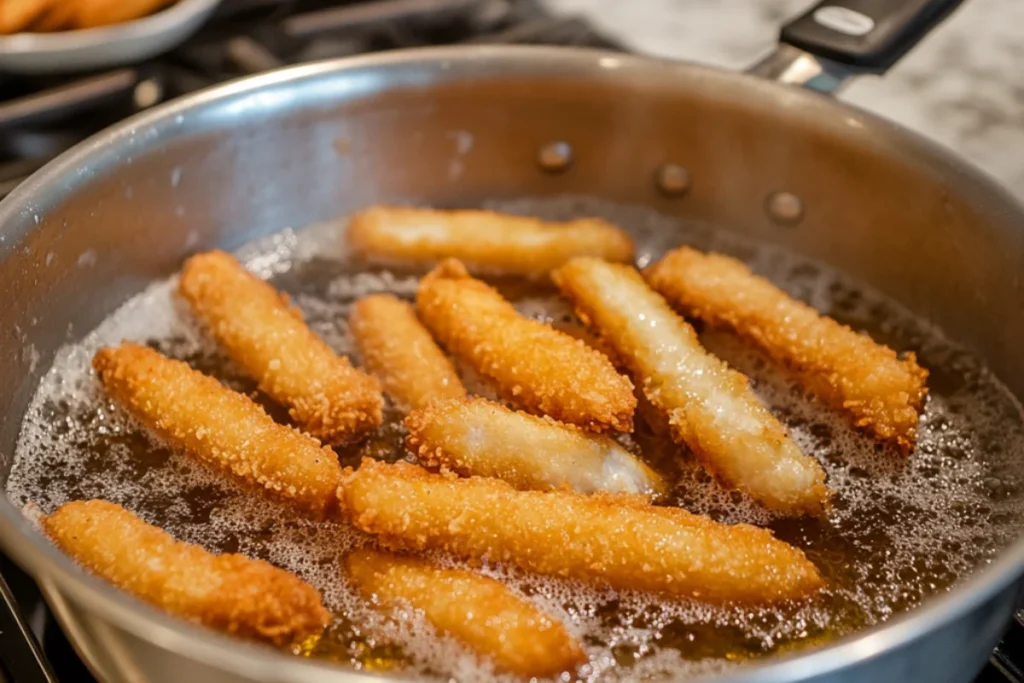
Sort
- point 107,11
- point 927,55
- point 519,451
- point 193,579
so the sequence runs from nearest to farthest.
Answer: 1. point 193,579
2. point 519,451
3. point 107,11
4. point 927,55

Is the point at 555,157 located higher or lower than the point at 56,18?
lower

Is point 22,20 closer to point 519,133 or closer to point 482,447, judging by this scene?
point 519,133

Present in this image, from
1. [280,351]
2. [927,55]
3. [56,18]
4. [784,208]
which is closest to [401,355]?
[280,351]

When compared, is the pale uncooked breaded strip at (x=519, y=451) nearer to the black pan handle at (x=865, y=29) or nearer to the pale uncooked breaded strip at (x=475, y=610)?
the pale uncooked breaded strip at (x=475, y=610)

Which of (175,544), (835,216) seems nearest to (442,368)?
(175,544)

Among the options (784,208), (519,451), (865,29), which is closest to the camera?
(519,451)

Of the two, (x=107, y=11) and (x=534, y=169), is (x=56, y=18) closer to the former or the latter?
(x=107, y=11)

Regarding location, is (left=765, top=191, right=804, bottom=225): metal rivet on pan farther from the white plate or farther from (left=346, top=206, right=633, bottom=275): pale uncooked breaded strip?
the white plate

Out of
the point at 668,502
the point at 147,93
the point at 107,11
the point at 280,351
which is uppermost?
the point at 107,11
